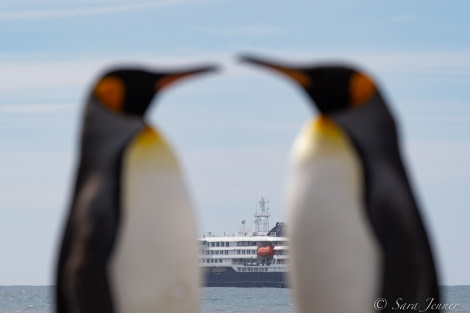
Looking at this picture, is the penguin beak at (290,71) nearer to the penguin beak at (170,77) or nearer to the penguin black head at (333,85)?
the penguin black head at (333,85)

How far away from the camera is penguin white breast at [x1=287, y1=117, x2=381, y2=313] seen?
25.4ft

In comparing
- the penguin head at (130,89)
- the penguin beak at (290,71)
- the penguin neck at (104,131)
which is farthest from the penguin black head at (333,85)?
the penguin neck at (104,131)

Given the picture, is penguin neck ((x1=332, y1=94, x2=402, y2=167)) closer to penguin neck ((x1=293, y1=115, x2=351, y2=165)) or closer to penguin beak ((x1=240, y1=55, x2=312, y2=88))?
penguin neck ((x1=293, y1=115, x2=351, y2=165))

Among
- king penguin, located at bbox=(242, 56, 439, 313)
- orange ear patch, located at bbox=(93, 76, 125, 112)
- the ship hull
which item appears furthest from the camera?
the ship hull

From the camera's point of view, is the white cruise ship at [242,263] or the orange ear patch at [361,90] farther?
the white cruise ship at [242,263]

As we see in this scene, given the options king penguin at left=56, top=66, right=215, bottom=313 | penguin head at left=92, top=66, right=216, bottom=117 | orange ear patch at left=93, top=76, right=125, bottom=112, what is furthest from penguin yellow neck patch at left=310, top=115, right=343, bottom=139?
orange ear patch at left=93, top=76, right=125, bottom=112

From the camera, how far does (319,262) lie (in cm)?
775

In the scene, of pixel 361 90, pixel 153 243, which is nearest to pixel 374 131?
pixel 361 90

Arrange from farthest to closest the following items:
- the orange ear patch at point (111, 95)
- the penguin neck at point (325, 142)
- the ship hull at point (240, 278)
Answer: the ship hull at point (240, 278) → the orange ear patch at point (111, 95) → the penguin neck at point (325, 142)

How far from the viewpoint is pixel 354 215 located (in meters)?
7.75

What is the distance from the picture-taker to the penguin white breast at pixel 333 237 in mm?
7738

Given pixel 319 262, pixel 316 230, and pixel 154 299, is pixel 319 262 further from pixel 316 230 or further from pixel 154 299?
pixel 154 299

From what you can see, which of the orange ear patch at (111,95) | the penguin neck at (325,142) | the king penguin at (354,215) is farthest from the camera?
the orange ear patch at (111,95)

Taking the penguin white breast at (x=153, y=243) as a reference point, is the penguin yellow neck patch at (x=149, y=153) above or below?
above
